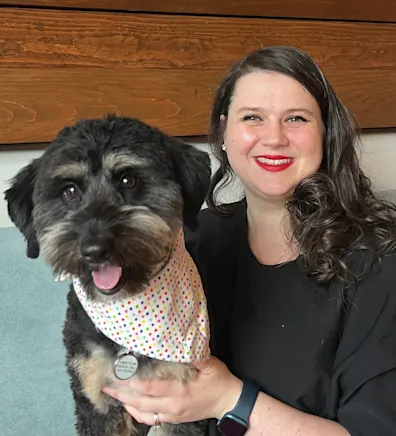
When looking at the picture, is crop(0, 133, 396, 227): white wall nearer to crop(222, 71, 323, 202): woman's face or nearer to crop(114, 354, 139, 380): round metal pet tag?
crop(222, 71, 323, 202): woman's face

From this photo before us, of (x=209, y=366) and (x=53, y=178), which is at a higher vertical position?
(x=53, y=178)

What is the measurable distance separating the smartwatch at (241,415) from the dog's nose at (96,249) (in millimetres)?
493

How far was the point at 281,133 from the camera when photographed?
132 cm

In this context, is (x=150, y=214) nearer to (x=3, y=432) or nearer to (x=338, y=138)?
(x=338, y=138)

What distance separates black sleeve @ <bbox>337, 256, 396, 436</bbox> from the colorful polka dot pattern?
330 millimetres

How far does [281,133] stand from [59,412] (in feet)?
2.94

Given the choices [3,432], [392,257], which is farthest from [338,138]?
[3,432]

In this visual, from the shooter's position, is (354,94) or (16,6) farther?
(354,94)

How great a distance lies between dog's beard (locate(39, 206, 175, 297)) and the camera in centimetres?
95

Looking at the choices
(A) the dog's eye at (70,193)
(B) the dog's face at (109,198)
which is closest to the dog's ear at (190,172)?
A: (B) the dog's face at (109,198)

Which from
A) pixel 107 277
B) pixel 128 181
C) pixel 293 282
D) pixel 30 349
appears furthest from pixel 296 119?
pixel 30 349

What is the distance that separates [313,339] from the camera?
1.27 meters

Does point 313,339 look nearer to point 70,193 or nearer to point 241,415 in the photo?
point 241,415

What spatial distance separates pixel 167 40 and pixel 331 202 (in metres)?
0.79
